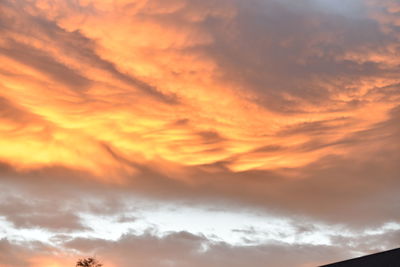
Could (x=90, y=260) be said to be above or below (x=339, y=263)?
above

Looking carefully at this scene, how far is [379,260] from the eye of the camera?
47781 mm

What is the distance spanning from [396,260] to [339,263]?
25.3 ft

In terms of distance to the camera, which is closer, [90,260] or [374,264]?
[374,264]

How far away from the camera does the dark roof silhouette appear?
46375mm

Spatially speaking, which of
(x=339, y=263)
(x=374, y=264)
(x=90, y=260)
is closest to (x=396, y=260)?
(x=374, y=264)

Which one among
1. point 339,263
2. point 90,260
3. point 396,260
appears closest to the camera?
point 396,260

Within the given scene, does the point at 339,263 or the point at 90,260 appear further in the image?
the point at 90,260

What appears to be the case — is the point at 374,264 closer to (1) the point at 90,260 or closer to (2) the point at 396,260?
(2) the point at 396,260

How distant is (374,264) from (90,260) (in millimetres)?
71788

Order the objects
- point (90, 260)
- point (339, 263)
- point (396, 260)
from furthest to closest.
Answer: point (90, 260) → point (339, 263) → point (396, 260)

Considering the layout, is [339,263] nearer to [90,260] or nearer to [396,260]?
[396,260]

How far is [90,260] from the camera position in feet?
355

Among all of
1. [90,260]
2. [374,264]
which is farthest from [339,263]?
[90,260]

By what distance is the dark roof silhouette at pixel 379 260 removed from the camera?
4638 centimetres
